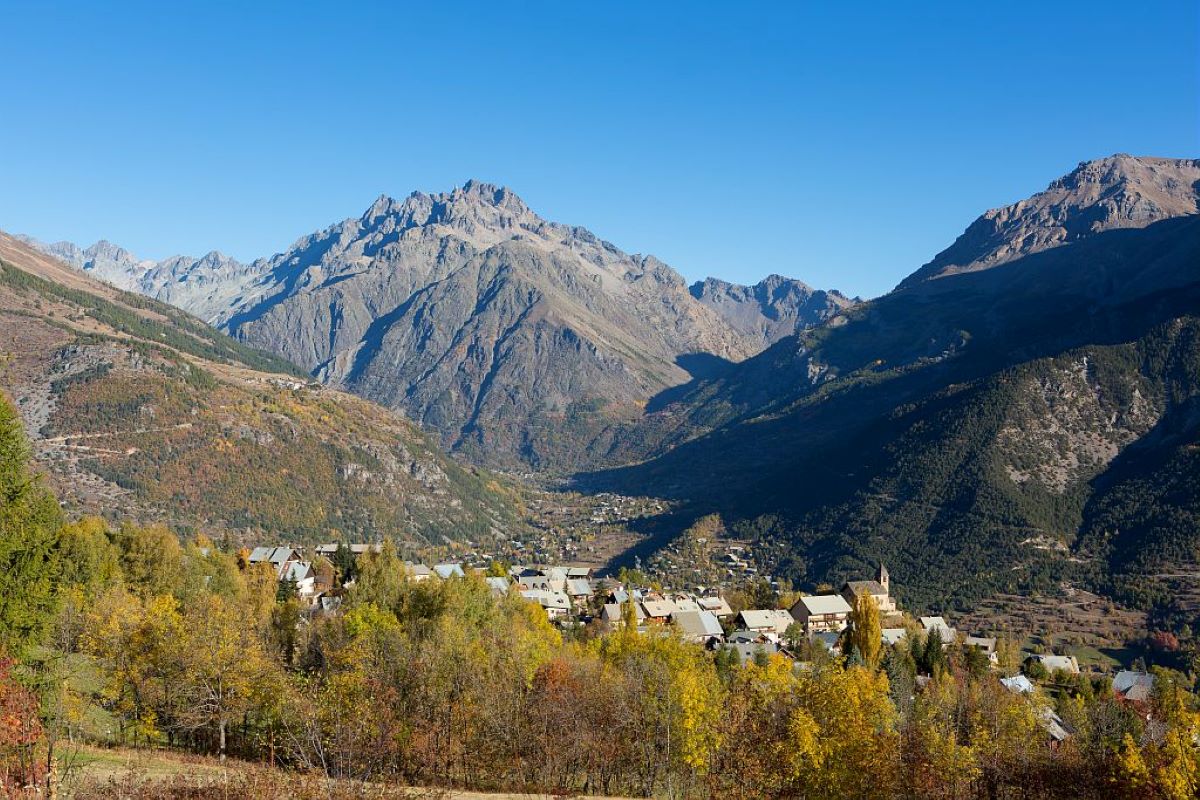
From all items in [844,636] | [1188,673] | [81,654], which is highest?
[81,654]

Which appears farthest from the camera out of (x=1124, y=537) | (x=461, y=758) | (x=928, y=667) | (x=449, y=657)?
(x=1124, y=537)

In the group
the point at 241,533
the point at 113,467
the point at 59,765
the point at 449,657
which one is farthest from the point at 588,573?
the point at 59,765

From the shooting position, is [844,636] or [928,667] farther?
[844,636]

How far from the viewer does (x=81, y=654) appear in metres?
43.1

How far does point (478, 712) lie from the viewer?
4250cm

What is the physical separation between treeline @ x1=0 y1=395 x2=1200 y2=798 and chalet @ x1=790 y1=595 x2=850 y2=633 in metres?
66.5

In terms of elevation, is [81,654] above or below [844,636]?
above

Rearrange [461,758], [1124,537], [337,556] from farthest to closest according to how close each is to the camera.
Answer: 1. [1124,537]
2. [337,556]
3. [461,758]

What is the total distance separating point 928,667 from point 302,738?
72081mm

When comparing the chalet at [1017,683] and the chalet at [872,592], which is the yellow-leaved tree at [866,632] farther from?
the chalet at [872,592]

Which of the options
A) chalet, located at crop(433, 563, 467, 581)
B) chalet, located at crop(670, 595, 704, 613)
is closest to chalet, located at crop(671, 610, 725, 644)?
chalet, located at crop(670, 595, 704, 613)

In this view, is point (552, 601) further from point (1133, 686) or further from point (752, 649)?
point (1133, 686)

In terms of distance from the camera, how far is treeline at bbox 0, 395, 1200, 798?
34.1m

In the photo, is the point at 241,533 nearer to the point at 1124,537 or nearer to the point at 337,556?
the point at 337,556
